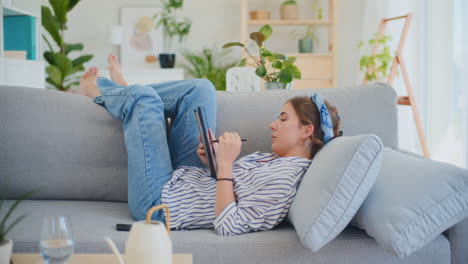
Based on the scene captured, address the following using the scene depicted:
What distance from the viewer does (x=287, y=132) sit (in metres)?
1.82

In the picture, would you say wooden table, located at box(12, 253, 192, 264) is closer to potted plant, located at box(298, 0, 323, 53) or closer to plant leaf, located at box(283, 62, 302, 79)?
plant leaf, located at box(283, 62, 302, 79)

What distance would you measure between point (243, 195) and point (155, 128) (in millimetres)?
426

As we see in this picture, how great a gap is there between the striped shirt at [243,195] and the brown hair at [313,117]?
0.38 feet

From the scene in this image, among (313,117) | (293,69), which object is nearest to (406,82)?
(293,69)

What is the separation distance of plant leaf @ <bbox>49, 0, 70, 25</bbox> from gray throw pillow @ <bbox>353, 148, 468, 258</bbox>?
4567 millimetres

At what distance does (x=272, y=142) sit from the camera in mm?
1965

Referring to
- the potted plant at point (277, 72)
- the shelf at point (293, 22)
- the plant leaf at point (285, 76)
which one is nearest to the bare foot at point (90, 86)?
the potted plant at point (277, 72)

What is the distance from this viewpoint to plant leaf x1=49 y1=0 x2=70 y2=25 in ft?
17.4

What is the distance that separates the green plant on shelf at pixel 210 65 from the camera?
5.69 metres

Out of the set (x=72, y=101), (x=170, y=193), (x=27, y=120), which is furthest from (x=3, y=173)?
(x=170, y=193)

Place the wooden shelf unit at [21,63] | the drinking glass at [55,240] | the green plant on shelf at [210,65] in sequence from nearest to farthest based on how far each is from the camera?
the drinking glass at [55,240], the wooden shelf unit at [21,63], the green plant on shelf at [210,65]

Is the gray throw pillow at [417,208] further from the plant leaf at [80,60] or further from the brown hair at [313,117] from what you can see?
the plant leaf at [80,60]

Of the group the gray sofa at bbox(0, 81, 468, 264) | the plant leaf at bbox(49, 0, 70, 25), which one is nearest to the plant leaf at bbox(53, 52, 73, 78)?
the plant leaf at bbox(49, 0, 70, 25)

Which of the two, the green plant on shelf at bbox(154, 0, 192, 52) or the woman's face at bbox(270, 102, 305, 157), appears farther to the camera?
the green plant on shelf at bbox(154, 0, 192, 52)
